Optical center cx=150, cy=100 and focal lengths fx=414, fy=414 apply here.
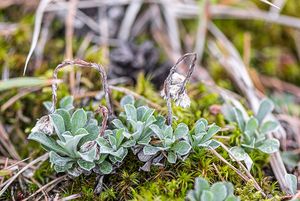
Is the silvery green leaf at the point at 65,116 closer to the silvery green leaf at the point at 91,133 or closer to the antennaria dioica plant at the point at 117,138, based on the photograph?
the antennaria dioica plant at the point at 117,138

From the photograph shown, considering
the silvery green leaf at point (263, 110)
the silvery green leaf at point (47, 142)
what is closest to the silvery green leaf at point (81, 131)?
the silvery green leaf at point (47, 142)

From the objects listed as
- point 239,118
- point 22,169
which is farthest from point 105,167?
point 239,118

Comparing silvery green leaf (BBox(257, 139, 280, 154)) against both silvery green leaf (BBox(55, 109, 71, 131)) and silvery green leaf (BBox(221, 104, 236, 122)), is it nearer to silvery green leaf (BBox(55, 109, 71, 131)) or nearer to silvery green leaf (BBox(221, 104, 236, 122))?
silvery green leaf (BBox(221, 104, 236, 122))

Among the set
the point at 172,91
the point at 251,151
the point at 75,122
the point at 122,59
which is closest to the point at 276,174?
the point at 251,151

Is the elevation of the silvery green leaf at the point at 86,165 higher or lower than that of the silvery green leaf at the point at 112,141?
lower

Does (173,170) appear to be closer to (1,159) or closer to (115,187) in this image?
(115,187)

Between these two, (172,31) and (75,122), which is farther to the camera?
(172,31)

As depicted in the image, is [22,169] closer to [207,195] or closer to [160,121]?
[160,121]
